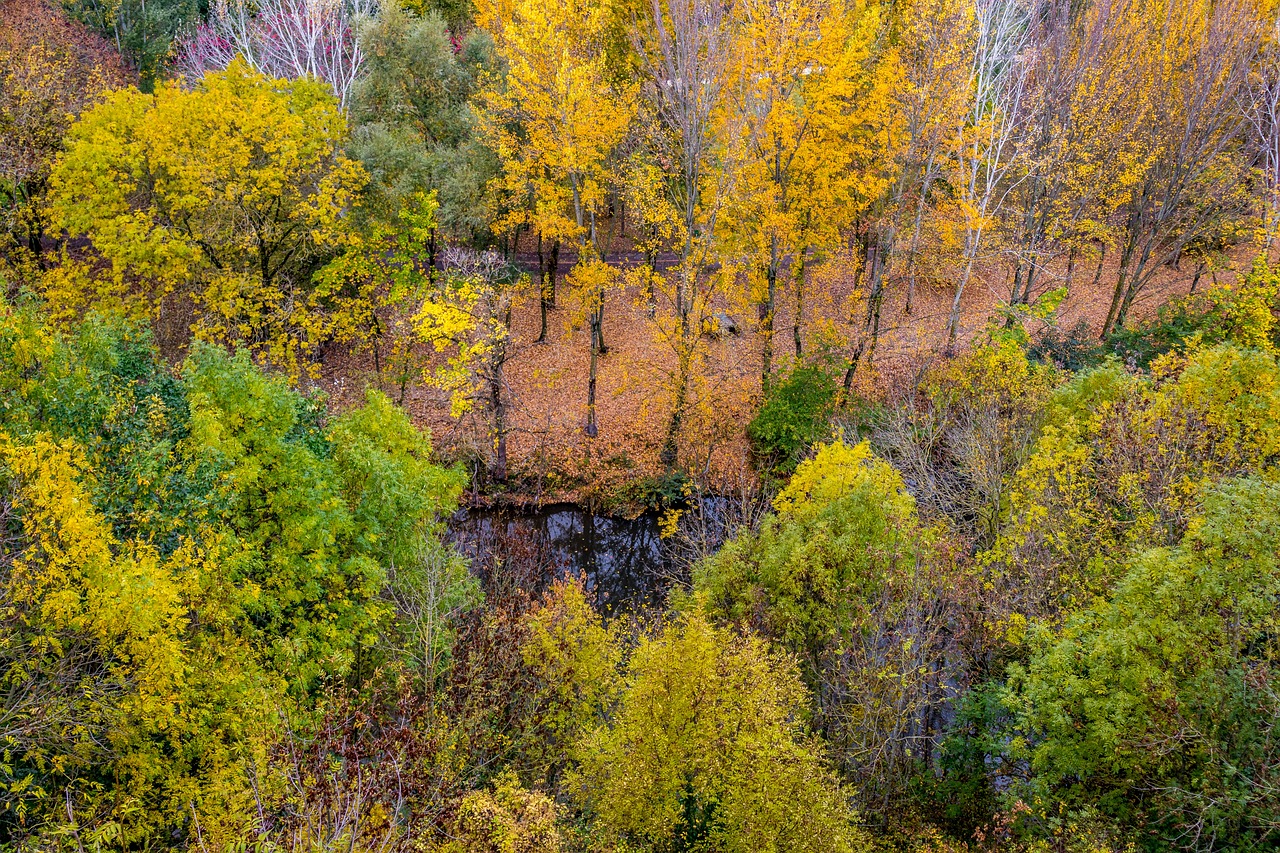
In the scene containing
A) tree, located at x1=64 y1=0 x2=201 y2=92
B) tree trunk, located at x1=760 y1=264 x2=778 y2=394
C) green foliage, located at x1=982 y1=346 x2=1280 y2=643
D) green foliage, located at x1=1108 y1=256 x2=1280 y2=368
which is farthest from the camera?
tree, located at x1=64 y1=0 x2=201 y2=92

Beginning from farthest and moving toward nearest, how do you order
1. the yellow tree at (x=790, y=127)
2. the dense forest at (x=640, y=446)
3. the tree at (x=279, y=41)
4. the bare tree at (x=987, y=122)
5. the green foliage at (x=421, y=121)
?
the tree at (x=279, y=41)
the green foliage at (x=421, y=121)
the bare tree at (x=987, y=122)
the yellow tree at (x=790, y=127)
the dense forest at (x=640, y=446)

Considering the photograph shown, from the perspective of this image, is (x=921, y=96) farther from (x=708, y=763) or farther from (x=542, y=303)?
(x=708, y=763)

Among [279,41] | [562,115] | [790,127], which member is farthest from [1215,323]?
[279,41]

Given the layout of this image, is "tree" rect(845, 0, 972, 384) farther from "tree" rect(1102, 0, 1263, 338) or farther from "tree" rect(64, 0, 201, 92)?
"tree" rect(64, 0, 201, 92)

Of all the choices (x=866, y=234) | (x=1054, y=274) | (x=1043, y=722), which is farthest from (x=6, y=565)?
(x=1054, y=274)

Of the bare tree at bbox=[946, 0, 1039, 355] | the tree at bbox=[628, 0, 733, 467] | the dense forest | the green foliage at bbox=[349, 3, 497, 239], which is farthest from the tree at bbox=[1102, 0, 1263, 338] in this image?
the green foliage at bbox=[349, 3, 497, 239]

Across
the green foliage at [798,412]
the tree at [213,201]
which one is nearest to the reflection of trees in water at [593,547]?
the green foliage at [798,412]

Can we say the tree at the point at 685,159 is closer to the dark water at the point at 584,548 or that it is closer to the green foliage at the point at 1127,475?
the dark water at the point at 584,548
